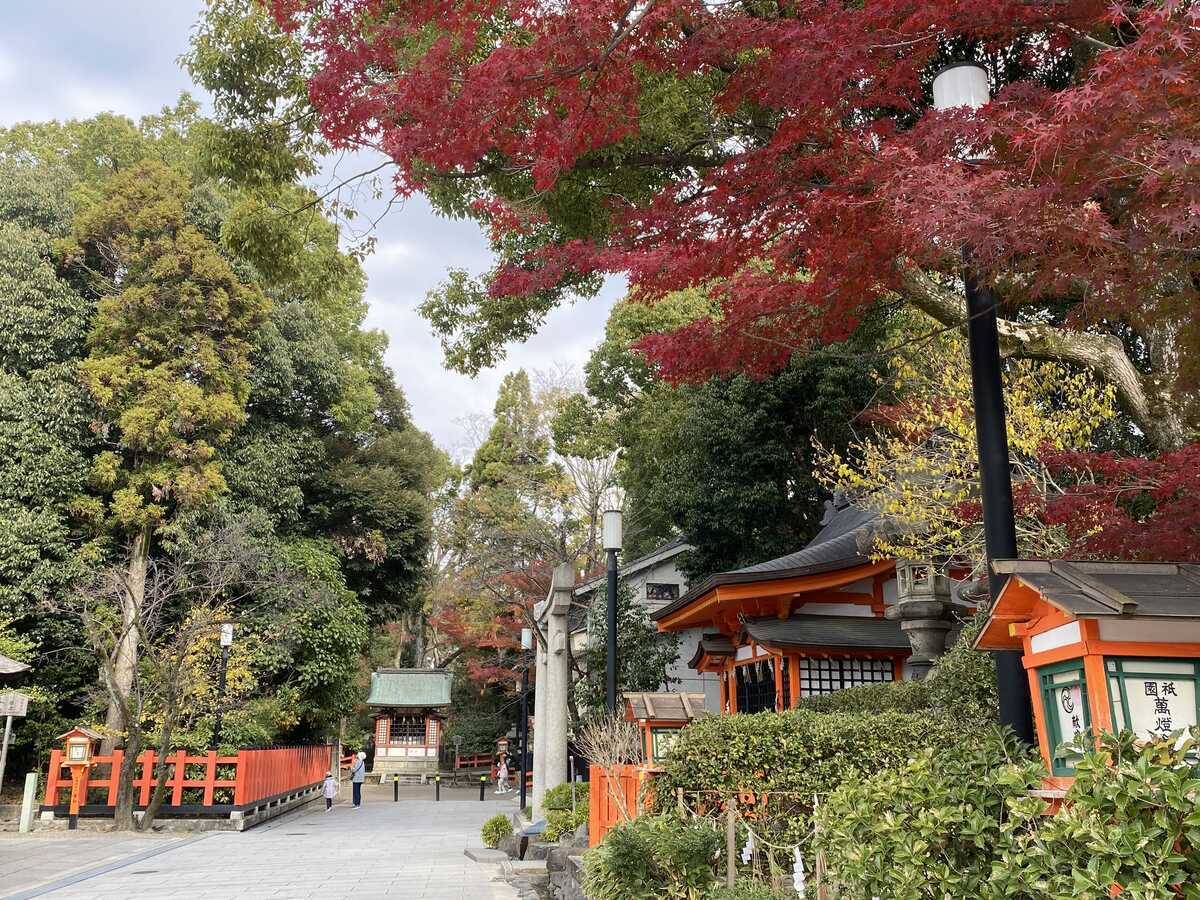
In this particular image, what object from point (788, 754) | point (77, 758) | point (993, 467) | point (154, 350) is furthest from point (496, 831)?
point (154, 350)

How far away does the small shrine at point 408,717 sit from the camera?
1492 inches

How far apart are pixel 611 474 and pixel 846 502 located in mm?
9283

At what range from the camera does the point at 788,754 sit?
7676 millimetres

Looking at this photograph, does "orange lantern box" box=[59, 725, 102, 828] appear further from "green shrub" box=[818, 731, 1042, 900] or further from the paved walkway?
"green shrub" box=[818, 731, 1042, 900]

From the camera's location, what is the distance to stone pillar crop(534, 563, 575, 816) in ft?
42.7

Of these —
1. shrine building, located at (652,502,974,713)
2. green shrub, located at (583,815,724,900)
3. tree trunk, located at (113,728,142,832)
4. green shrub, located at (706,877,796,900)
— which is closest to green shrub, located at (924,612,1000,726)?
green shrub, located at (583,815,724,900)

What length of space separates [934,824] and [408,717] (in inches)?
1510

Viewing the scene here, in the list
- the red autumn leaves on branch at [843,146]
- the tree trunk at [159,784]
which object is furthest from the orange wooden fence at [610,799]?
the tree trunk at [159,784]

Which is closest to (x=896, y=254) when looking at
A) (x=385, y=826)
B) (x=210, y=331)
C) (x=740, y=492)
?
(x=740, y=492)

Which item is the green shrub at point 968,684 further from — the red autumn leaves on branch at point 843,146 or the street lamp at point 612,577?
the street lamp at point 612,577

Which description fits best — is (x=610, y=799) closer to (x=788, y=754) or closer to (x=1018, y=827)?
(x=788, y=754)

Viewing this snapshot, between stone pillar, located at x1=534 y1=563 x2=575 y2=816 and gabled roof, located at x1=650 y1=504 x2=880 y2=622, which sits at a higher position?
gabled roof, located at x1=650 y1=504 x2=880 y2=622

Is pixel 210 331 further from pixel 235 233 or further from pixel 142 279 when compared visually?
pixel 235 233

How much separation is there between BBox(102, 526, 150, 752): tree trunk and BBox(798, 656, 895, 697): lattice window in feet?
40.4
